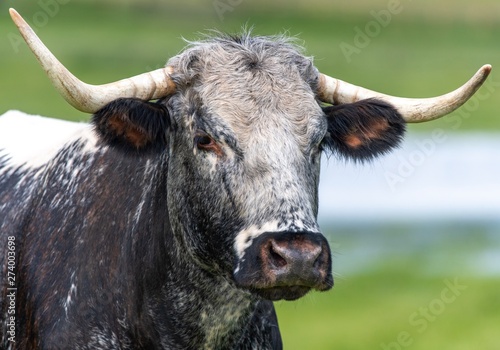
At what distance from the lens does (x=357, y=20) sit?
44.9 meters

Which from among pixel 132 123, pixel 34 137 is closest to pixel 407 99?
pixel 132 123

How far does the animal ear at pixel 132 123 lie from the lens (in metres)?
7.27

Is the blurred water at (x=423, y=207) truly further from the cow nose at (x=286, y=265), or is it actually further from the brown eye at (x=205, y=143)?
the cow nose at (x=286, y=265)

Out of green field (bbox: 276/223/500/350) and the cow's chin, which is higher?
green field (bbox: 276/223/500/350)

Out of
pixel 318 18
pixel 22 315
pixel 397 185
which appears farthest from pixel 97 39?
pixel 22 315

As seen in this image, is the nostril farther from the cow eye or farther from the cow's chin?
the cow eye

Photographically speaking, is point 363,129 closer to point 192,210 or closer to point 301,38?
point 192,210

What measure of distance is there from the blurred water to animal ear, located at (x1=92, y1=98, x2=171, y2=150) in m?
8.86

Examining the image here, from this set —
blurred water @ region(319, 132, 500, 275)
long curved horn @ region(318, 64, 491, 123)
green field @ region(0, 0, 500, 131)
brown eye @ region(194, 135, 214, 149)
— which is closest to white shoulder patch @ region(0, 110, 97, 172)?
brown eye @ region(194, 135, 214, 149)

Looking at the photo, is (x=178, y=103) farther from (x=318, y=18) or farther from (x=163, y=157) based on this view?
(x=318, y=18)

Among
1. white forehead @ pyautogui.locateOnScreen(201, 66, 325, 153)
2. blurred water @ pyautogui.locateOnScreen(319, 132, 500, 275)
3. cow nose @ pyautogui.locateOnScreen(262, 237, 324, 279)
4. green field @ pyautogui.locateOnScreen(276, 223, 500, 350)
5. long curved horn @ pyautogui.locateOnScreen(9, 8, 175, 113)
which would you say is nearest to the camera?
cow nose @ pyautogui.locateOnScreen(262, 237, 324, 279)

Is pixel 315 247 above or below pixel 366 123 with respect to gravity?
below

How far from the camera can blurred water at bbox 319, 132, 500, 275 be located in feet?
60.6

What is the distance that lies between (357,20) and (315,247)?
39.0m
